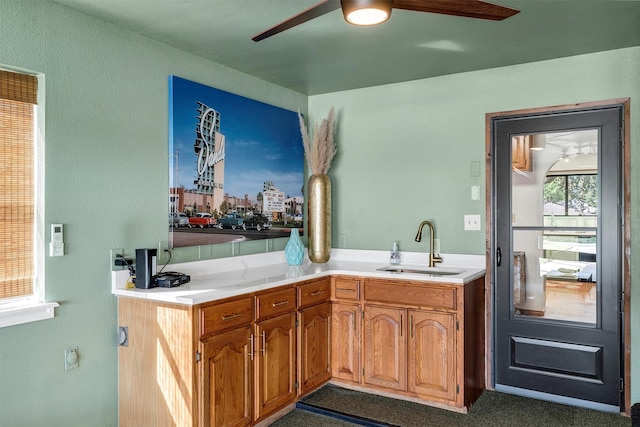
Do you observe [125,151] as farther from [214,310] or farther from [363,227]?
[363,227]

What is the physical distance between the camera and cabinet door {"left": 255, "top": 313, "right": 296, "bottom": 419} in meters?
2.81

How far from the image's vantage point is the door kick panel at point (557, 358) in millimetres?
3199

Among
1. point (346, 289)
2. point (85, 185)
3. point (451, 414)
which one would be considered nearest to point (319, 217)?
point (346, 289)

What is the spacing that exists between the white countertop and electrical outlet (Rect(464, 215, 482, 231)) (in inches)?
8.3

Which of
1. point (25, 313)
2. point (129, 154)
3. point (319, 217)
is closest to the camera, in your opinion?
point (25, 313)

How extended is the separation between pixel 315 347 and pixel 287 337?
1.19 ft

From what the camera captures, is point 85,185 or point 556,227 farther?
point 556,227

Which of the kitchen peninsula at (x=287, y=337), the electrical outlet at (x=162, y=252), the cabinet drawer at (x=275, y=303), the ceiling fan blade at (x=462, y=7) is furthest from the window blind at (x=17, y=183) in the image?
the ceiling fan blade at (x=462, y=7)

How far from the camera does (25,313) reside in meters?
2.29

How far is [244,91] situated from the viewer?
3643 mm

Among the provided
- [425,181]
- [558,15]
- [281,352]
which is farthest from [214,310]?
[558,15]

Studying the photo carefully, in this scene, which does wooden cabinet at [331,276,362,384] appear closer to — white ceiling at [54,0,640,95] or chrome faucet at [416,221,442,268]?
chrome faucet at [416,221,442,268]

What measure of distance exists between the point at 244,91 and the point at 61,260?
182cm

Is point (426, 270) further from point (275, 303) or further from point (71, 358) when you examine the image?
point (71, 358)
